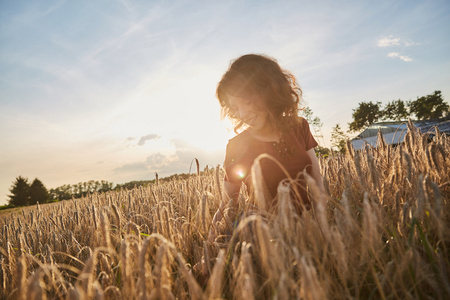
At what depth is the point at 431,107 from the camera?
53.9 meters

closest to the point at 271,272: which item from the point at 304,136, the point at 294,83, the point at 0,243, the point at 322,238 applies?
the point at 322,238

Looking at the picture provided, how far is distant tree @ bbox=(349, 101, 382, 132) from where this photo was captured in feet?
185

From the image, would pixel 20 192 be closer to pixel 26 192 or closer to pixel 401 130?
pixel 26 192

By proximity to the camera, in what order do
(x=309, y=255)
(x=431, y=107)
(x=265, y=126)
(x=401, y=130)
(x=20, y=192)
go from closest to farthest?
(x=309, y=255) → (x=265, y=126) → (x=401, y=130) → (x=20, y=192) → (x=431, y=107)

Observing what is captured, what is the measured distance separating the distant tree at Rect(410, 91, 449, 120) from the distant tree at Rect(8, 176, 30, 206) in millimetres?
74759

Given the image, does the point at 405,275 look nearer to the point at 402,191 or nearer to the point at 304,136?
the point at 402,191

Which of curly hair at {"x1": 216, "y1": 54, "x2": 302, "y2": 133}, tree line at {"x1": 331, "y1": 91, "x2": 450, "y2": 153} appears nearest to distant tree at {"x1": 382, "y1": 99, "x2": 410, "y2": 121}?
tree line at {"x1": 331, "y1": 91, "x2": 450, "y2": 153}

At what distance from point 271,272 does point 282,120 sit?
1696mm

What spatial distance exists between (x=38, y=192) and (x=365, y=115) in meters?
63.5

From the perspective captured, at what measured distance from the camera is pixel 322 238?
1.34 meters

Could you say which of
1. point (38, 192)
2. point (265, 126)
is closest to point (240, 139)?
point (265, 126)

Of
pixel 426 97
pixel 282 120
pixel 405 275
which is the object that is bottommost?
pixel 405 275

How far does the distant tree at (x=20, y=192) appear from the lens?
117 ft

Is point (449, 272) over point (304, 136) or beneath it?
beneath
